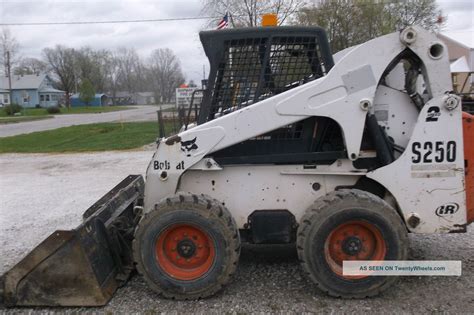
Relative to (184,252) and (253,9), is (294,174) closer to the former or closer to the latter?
(184,252)

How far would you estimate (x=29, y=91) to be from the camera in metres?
84.4

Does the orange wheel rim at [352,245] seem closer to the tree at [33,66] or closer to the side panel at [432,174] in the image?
the side panel at [432,174]

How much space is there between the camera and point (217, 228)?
380 cm

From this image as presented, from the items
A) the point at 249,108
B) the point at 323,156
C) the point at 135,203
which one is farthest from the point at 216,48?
the point at 135,203

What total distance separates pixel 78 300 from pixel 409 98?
3.46m

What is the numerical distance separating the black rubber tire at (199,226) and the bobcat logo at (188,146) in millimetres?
407

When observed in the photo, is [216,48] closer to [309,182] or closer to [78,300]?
[309,182]

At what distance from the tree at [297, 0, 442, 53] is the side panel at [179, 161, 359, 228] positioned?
18783 millimetres

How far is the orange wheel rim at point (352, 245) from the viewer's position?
151 inches

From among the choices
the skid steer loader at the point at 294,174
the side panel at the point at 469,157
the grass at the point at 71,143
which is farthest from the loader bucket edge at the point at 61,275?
the grass at the point at 71,143

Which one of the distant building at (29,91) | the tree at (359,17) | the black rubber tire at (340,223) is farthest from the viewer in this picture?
the distant building at (29,91)

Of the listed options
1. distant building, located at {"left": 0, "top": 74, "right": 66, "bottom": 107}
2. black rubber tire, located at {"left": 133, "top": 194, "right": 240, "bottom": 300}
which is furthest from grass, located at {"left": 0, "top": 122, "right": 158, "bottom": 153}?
distant building, located at {"left": 0, "top": 74, "right": 66, "bottom": 107}

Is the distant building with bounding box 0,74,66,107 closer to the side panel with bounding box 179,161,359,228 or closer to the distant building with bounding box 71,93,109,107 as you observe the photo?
the distant building with bounding box 71,93,109,107

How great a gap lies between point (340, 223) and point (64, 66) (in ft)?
344
